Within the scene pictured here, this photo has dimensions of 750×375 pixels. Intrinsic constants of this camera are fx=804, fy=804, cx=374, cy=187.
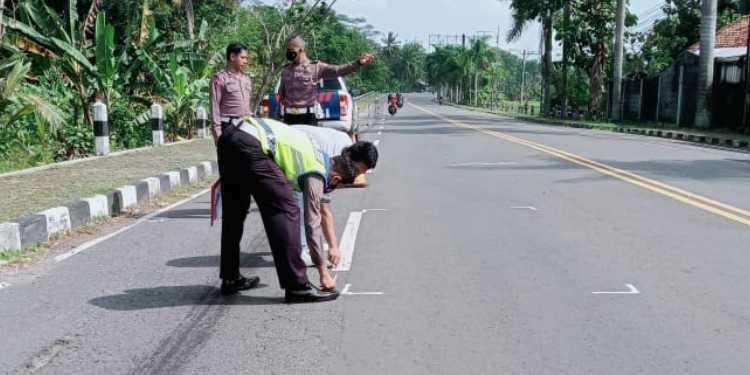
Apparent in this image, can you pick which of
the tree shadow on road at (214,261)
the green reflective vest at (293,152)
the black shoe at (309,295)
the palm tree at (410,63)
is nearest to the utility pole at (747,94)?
the tree shadow on road at (214,261)

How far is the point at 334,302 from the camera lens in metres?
5.24

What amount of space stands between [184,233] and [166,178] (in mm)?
3591

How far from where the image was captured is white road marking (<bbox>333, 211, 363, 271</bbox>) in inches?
250

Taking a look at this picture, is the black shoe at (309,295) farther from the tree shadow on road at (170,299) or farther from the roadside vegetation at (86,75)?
the roadside vegetation at (86,75)

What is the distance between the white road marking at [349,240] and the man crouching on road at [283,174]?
1.08 metres

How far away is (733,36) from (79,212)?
3487 cm

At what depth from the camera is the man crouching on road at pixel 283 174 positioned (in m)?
5.01

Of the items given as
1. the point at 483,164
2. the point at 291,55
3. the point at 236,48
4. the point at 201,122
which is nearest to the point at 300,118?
the point at 291,55

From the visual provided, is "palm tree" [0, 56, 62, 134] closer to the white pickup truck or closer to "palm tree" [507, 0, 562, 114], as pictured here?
the white pickup truck

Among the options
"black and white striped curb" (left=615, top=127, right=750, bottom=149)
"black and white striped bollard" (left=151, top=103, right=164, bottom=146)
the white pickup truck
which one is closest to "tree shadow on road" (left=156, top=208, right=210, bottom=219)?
the white pickup truck

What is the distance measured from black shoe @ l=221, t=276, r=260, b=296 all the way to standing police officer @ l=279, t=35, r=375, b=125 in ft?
10.7

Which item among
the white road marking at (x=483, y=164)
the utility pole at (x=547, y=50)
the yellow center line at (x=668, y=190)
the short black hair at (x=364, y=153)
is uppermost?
the utility pole at (x=547, y=50)

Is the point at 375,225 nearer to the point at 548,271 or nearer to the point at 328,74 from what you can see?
the point at 328,74

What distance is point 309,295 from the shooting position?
17.0 ft
